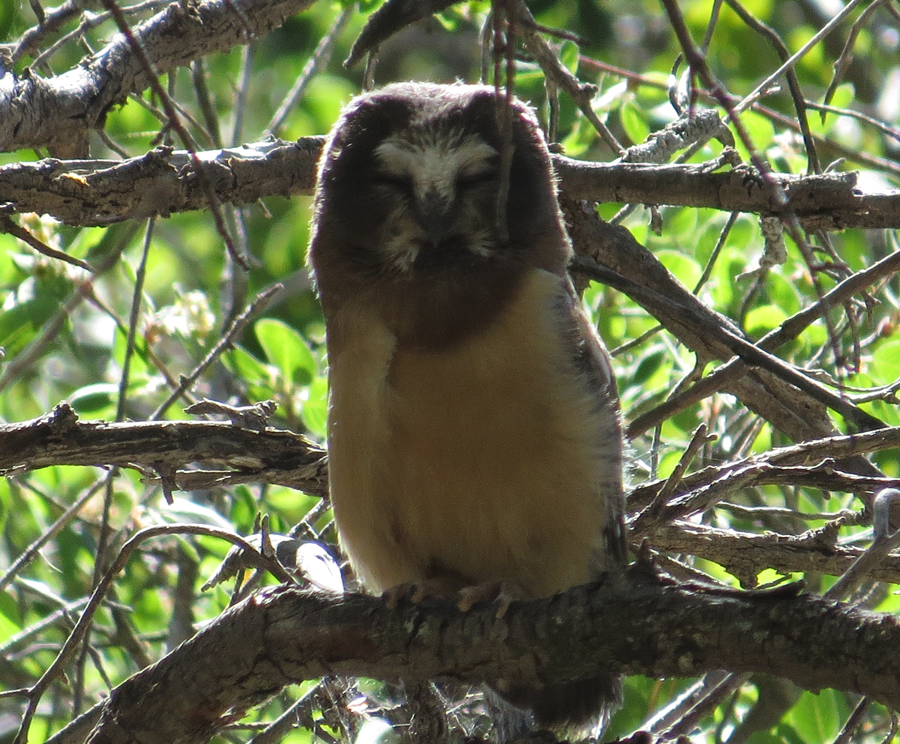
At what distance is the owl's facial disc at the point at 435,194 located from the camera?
356 centimetres

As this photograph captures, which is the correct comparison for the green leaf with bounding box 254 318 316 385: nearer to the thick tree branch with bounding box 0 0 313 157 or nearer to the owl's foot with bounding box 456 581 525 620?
the thick tree branch with bounding box 0 0 313 157

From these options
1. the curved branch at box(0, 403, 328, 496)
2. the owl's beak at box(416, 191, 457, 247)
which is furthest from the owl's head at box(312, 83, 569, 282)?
the curved branch at box(0, 403, 328, 496)

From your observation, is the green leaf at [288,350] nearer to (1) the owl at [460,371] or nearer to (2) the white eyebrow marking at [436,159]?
(1) the owl at [460,371]

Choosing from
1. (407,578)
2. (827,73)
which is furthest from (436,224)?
(827,73)

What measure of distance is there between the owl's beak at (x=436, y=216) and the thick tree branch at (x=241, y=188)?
503mm

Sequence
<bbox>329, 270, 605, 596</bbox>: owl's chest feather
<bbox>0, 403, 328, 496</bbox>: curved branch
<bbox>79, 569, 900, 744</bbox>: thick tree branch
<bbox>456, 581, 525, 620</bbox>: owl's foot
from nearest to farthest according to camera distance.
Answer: <bbox>79, 569, 900, 744</bbox>: thick tree branch < <bbox>456, 581, 525, 620</bbox>: owl's foot < <bbox>0, 403, 328, 496</bbox>: curved branch < <bbox>329, 270, 605, 596</bbox>: owl's chest feather

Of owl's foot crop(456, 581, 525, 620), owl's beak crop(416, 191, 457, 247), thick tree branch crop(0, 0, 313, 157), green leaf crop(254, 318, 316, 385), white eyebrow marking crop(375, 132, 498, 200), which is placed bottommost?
owl's foot crop(456, 581, 525, 620)

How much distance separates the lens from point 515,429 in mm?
3229

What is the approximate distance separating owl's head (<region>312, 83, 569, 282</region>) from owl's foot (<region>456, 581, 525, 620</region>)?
3.33 feet

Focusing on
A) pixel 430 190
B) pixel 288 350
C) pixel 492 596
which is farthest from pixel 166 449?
pixel 288 350

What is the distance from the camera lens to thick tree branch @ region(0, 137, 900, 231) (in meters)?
3.09

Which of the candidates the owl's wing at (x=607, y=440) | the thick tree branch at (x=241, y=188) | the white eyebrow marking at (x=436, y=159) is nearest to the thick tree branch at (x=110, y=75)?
the thick tree branch at (x=241, y=188)

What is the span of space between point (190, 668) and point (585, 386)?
1419 millimetres

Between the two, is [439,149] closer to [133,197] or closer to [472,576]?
[133,197]
